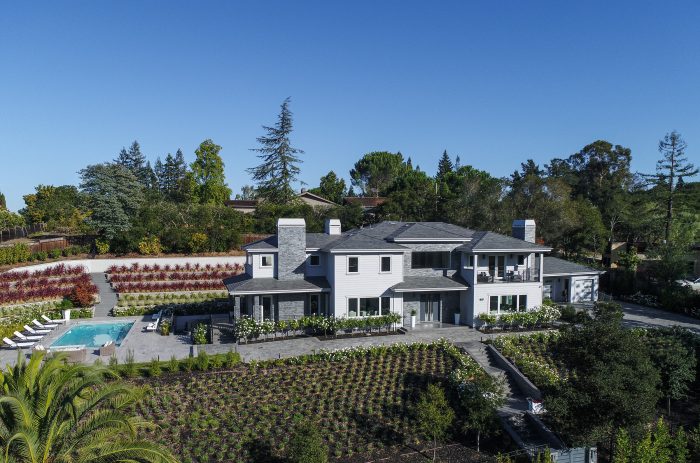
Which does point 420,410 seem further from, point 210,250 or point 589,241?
point 589,241

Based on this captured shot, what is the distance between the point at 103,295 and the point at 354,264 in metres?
19.9

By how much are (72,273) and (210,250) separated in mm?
10970

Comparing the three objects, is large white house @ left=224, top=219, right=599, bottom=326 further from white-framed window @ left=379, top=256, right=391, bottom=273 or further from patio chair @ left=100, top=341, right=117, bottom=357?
patio chair @ left=100, top=341, right=117, bottom=357

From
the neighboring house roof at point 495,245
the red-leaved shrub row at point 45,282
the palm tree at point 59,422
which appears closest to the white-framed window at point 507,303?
the neighboring house roof at point 495,245

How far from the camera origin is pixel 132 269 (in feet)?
122

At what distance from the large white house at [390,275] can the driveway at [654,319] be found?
6469 mm

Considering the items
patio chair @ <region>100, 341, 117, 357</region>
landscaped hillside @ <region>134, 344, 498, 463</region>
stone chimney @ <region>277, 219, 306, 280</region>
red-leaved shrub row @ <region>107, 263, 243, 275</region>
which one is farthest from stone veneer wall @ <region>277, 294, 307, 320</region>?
red-leaved shrub row @ <region>107, 263, 243, 275</region>

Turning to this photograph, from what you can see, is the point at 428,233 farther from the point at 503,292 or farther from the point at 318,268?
the point at 318,268

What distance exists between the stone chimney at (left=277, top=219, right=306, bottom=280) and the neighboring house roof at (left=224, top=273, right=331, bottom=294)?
1.73 ft

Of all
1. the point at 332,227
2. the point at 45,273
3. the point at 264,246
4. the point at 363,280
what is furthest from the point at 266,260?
the point at 45,273

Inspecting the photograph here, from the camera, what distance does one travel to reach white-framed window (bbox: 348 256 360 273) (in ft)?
83.8

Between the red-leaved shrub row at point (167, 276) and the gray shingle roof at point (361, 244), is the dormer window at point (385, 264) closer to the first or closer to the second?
the gray shingle roof at point (361, 244)

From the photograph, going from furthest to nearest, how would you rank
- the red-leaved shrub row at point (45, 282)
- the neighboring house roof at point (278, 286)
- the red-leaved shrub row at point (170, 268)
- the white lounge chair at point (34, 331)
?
the red-leaved shrub row at point (170, 268)
the red-leaved shrub row at point (45, 282)
the white lounge chair at point (34, 331)
the neighboring house roof at point (278, 286)

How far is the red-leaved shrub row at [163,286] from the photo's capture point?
110 feet
